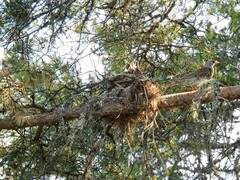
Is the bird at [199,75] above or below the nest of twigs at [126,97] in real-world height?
above

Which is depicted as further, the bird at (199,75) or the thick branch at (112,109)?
the bird at (199,75)

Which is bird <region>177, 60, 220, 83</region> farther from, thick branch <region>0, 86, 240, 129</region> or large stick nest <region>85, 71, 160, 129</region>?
large stick nest <region>85, 71, 160, 129</region>

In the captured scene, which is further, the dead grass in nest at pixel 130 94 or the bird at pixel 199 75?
the bird at pixel 199 75

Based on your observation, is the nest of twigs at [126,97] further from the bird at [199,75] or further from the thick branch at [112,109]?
the bird at [199,75]

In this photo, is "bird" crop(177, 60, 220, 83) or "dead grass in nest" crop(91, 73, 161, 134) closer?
"dead grass in nest" crop(91, 73, 161, 134)

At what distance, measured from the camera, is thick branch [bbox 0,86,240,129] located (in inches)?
118

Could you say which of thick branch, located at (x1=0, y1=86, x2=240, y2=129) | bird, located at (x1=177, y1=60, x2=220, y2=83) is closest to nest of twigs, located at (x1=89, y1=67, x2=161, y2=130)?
thick branch, located at (x1=0, y1=86, x2=240, y2=129)

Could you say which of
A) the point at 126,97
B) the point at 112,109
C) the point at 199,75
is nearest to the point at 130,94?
the point at 126,97

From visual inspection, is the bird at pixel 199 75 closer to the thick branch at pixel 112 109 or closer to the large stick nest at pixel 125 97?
the thick branch at pixel 112 109

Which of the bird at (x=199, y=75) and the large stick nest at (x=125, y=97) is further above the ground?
the bird at (x=199, y=75)

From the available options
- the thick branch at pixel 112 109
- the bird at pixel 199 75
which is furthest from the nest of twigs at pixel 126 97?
the bird at pixel 199 75

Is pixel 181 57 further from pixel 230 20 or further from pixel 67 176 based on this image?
pixel 67 176

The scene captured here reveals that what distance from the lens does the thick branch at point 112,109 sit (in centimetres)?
299

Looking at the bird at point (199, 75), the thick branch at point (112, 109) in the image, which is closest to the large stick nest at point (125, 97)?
the thick branch at point (112, 109)
